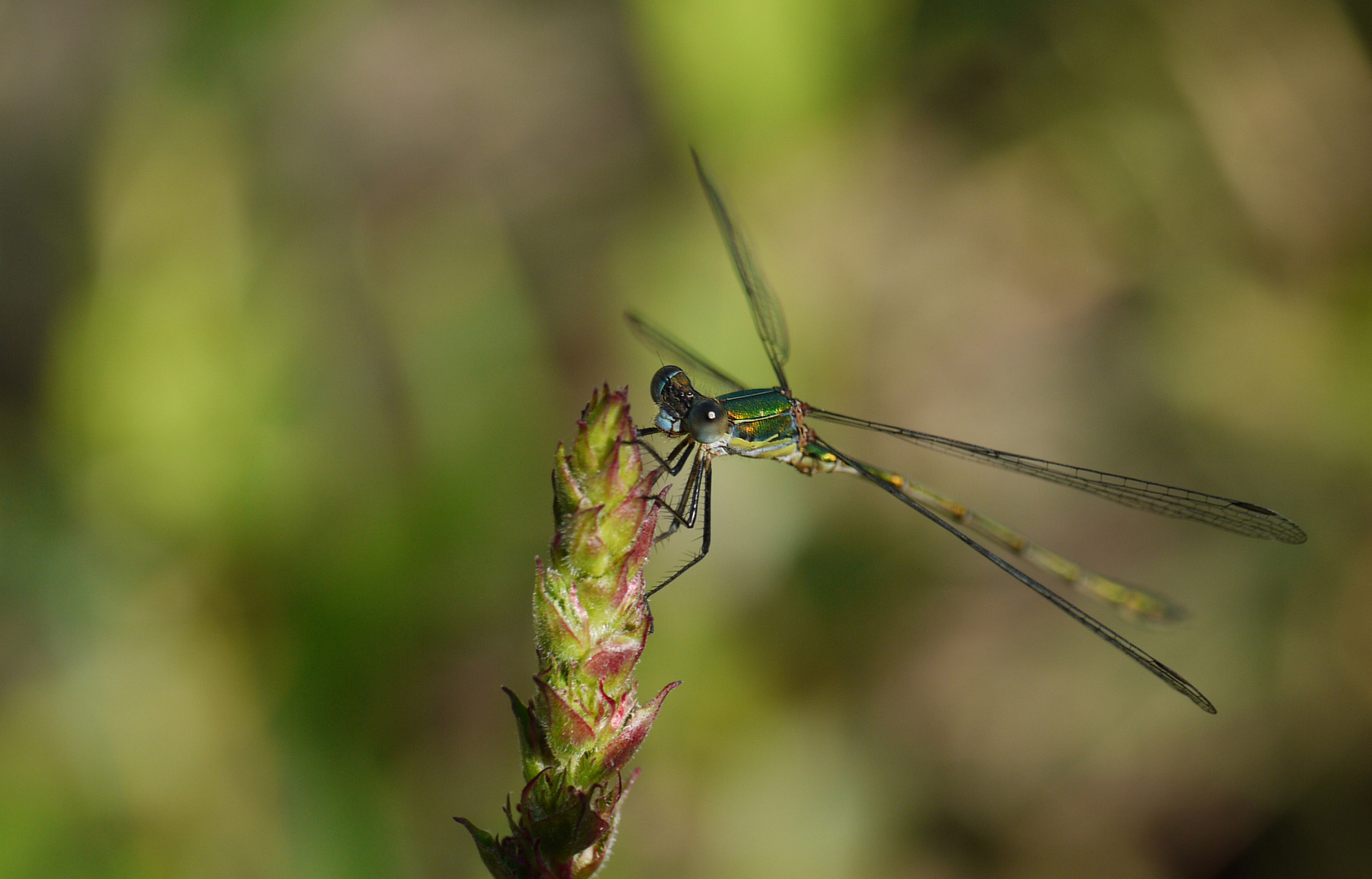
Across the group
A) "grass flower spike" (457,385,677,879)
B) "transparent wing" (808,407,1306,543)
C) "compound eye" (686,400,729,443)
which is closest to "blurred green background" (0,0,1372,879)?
"transparent wing" (808,407,1306,543)

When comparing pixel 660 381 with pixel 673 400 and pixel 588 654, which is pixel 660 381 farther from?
pixel 588 654

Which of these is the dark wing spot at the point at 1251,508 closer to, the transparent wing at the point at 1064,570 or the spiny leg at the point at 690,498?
the transparent wing at the point at 1064,570

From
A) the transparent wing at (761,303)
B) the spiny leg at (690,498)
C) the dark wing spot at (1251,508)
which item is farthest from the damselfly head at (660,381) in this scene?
the dark wing spot at (1251,508)

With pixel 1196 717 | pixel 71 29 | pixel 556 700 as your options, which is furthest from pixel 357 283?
pixel 1196 717

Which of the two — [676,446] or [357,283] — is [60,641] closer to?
[357,283]

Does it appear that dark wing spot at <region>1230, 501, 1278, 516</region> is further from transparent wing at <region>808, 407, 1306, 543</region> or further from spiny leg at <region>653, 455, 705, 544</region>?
spiny leg at <region>653, 455, 705, 544</region>

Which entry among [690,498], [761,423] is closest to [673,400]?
[690,498]
